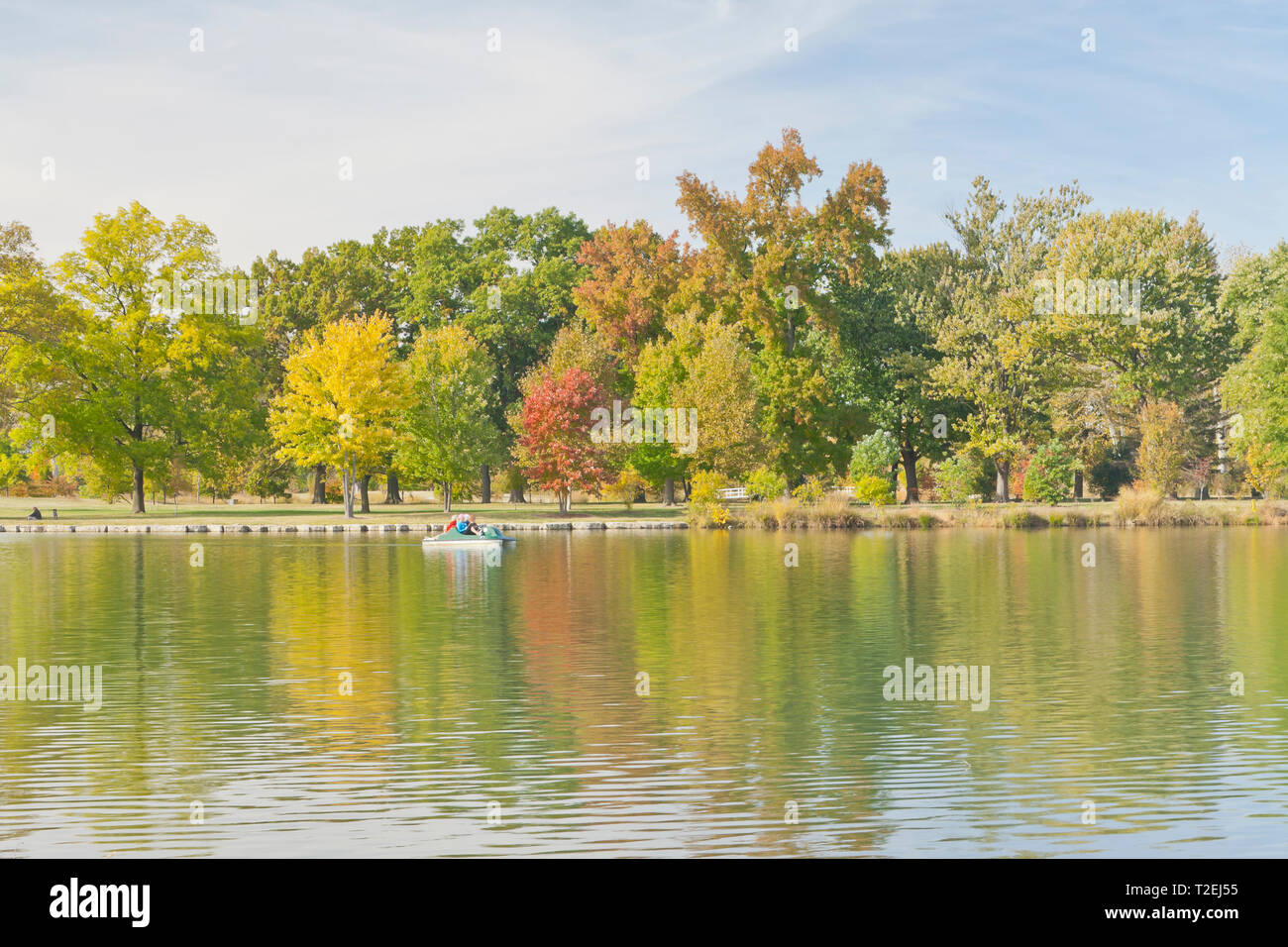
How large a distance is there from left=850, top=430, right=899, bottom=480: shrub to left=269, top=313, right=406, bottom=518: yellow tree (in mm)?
25825

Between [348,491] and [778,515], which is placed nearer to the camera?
[778,515]

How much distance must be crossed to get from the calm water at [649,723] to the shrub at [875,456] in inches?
1418

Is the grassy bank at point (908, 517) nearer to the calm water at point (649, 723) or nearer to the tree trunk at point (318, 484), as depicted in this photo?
the tree trunk at point (318, 484)

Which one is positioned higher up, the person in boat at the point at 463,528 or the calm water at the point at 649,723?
the person in boat at the point at 463,528

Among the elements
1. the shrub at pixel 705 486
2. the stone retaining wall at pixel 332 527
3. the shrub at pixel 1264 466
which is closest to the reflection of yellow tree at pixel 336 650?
the stone retaining wall at pixel 332 527

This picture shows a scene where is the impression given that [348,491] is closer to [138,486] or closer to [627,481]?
[138,486]

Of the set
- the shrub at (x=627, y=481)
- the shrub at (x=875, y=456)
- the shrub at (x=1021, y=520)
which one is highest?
the shrub at (x=875, y=456)

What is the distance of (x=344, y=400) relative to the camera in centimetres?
6644

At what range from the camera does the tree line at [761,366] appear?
6688cm

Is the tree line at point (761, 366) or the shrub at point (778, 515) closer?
the shrub at point (778, 515)

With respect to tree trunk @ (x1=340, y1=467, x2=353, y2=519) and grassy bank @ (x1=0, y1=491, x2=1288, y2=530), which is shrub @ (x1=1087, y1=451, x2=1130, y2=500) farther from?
tree trunk @ (x1=340, y1=467, x2=353, y2=519)

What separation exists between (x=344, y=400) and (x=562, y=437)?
39.6 feet

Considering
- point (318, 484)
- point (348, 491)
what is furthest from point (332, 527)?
point (318, 484)

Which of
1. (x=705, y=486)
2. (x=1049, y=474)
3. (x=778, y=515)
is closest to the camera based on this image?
(x=778, y=515)
